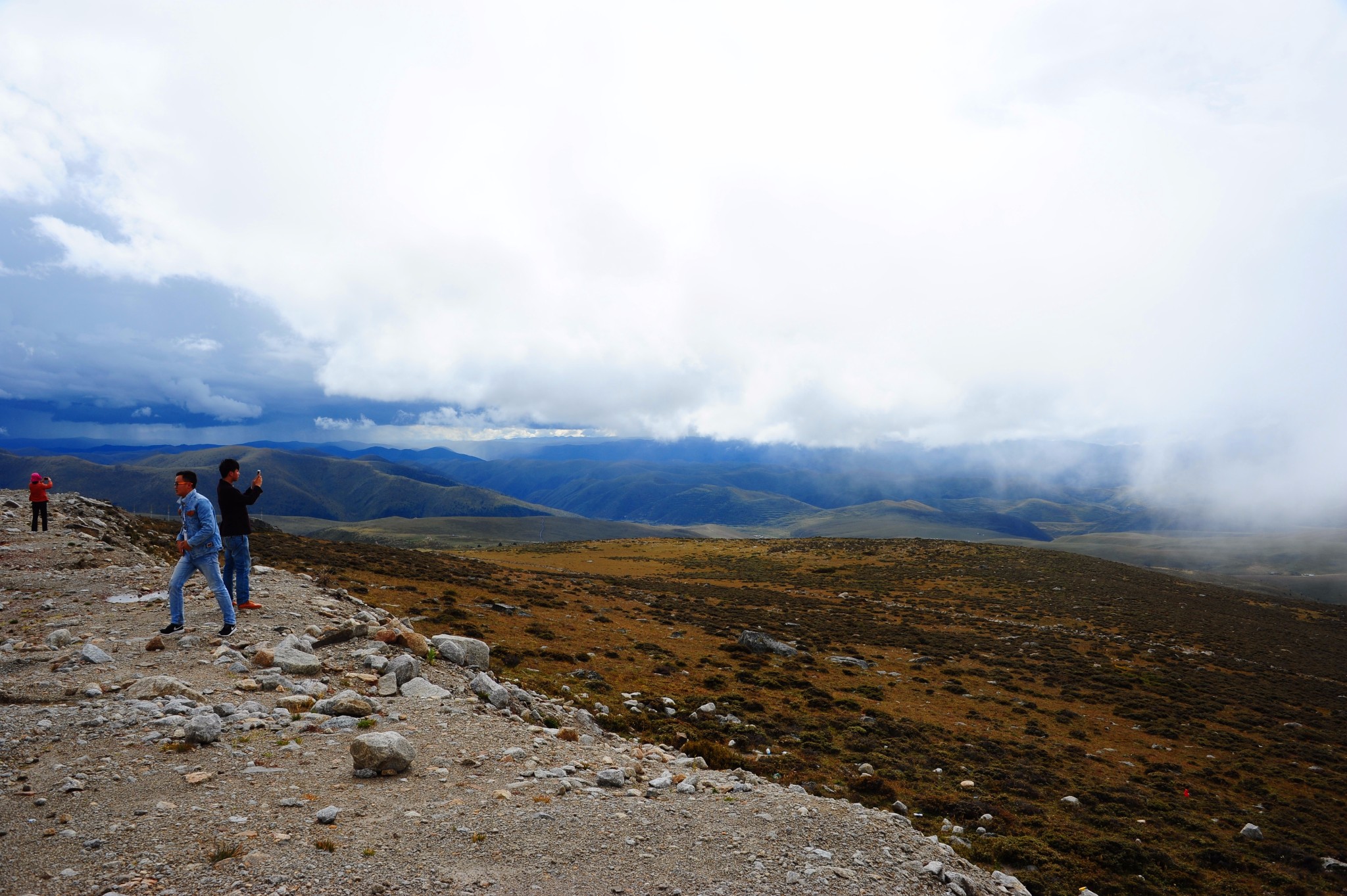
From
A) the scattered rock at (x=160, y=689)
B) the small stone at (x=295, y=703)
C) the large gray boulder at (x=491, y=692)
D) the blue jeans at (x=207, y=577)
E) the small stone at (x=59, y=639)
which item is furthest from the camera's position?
the blue jeans at (x=207, y=577)

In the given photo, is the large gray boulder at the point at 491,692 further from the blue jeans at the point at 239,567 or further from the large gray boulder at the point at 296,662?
the blue jeans at the point at 239,567

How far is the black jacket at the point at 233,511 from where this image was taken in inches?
551

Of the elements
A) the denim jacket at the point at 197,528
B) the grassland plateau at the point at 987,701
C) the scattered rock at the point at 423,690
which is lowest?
the grassland plateau at the point at 987,701

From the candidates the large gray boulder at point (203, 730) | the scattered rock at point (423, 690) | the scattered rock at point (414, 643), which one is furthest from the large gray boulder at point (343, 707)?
the scattered rock at point (414, 643)

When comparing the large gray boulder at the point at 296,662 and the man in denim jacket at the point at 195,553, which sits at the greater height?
the man in denim jacket at the point at 195,553

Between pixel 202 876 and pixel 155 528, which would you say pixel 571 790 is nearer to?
pixel 202 876

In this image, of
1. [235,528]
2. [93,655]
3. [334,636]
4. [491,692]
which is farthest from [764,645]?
[93,655]

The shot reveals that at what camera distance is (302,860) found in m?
5.84

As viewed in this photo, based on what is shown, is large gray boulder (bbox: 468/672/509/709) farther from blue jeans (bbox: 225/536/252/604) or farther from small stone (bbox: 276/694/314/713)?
blue jeans (bbox: 225/536/252/604)

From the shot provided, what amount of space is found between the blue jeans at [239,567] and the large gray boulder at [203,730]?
749 centimetres

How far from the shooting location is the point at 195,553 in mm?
12523

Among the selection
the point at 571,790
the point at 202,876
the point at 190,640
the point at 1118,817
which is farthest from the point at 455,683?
the point at 1118,817

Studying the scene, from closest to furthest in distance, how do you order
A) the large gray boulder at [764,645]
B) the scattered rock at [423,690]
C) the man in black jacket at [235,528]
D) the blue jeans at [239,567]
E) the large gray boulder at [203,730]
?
the large gray boulder at [203,730], the scattered rock at [423,690], the man in black jacket at [235,528], the blue jeans at [239,567], the large gray boulder at [764,645]

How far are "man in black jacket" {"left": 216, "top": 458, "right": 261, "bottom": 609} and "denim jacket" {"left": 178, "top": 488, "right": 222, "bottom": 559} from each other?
65cm
